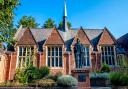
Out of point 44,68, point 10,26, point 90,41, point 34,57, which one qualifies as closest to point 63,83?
point 10,26

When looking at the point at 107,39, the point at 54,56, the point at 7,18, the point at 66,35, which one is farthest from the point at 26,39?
the point at 7,18

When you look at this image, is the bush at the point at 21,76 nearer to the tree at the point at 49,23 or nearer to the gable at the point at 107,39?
the gable at the point at 107,39

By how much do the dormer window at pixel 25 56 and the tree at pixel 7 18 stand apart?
1728 centimetres

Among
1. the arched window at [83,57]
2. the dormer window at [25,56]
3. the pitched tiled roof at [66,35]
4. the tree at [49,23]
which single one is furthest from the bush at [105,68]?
the tree at [49,23]

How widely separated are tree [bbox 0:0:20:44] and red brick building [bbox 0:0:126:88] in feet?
56.9

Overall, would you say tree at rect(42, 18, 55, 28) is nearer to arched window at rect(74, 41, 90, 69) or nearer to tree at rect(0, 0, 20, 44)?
arched window at rect(74, 41, 90, 69)

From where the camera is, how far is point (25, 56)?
3888cm

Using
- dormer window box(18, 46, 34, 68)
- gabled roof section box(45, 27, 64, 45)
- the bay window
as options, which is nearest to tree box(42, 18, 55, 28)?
gabled roof section box(45, 27, 64, 45)

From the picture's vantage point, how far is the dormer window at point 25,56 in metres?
38.6

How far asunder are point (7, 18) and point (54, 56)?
61.0ft

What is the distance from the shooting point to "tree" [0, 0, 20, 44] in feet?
66.4

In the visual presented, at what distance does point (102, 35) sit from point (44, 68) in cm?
1259

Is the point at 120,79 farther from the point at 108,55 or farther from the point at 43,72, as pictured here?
the point at 108,55

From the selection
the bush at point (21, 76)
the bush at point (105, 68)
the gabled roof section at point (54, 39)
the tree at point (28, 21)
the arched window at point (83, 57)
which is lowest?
the bush at point (21, 76)
